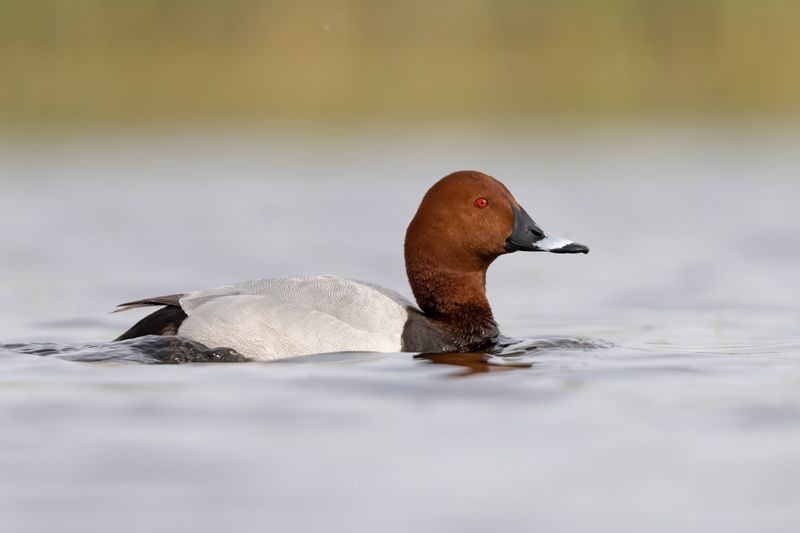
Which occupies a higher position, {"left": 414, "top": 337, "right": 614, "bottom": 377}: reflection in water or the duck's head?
the duck's head

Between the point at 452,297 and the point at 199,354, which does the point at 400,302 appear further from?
the point at 199,354

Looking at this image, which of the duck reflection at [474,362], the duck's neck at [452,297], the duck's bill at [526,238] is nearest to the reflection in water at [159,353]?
the duck reflection at [474,362]

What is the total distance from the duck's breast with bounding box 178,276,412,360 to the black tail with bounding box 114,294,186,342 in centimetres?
5

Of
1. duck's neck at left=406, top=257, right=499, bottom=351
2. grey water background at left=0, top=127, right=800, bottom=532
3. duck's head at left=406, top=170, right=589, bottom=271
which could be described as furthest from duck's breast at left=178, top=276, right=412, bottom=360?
duck's head at left=406, top=170, right=589, bottom=271

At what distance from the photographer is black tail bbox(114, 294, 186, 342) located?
6773 mm

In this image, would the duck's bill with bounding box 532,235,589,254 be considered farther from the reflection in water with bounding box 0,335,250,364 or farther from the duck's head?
the reflection in water with bounding box 0,335,250,364

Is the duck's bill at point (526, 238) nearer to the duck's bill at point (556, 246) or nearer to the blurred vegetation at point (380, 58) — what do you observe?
the duck's bill at point (556, 246)

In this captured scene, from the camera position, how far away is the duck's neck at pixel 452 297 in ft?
23.5

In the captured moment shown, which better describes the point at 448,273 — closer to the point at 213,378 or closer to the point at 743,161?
the point at 213,378

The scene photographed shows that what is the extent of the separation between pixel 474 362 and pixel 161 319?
1.56 m

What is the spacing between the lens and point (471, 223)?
282 inches

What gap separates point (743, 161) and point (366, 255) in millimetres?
7570

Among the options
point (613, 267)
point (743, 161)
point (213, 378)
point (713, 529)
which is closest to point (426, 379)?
point (213, 378)

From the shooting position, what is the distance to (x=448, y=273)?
23.7 feet
